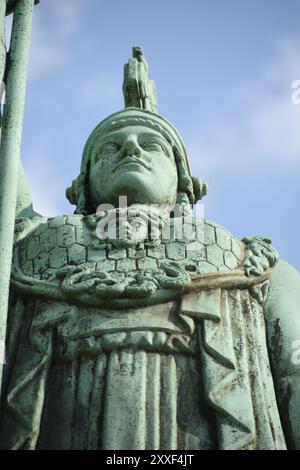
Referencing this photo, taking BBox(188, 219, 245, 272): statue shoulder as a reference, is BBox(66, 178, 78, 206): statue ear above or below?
above

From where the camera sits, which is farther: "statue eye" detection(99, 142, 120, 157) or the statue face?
"statue eye" detection(99, 142, 120, 157)

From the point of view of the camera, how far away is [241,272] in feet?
23.5

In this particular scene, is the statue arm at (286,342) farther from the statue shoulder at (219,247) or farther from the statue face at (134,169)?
the statue face at (134,169)

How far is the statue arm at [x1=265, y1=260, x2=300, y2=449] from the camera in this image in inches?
260

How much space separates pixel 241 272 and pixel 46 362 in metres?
1.65

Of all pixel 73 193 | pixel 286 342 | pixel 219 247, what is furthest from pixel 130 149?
pixel 286 342

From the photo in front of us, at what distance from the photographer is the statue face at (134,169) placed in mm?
7992

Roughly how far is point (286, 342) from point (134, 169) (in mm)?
2080

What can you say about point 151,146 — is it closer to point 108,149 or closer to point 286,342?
point 108,149

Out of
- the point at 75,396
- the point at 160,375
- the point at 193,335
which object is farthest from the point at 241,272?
the point at 75,396

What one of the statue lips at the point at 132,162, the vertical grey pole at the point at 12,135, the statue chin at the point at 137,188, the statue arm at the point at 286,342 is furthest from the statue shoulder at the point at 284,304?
the vertical grey pole at the point at 12,135

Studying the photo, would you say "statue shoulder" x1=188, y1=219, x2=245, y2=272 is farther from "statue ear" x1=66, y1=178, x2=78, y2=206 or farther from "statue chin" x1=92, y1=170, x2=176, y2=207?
"statue ear" x1=66, y1=178, x2=78, y2=206

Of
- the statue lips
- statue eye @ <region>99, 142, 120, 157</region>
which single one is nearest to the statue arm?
the statue lips

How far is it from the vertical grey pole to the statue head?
1.29 m
